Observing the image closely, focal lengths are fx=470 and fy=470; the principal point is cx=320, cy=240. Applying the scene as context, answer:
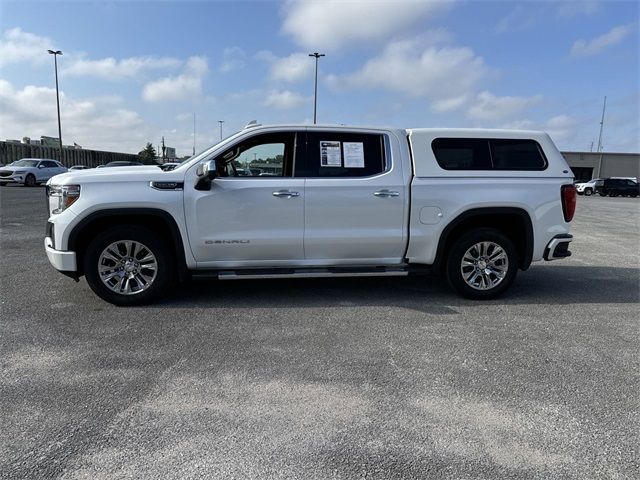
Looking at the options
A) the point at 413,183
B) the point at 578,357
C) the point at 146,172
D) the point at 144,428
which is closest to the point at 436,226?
the point at 413,183

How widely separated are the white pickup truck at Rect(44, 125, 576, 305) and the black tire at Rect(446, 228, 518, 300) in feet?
0.04

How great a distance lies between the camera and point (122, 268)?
5.02m

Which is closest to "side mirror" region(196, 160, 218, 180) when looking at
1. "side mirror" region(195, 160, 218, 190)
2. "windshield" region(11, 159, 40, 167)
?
"side mirror" region(195, 160, 218, 190)

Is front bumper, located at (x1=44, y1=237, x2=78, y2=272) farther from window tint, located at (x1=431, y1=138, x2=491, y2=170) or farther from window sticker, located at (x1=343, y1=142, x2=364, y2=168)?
window tint, located at (x1=431, y1=138, x2=491, y2=170)

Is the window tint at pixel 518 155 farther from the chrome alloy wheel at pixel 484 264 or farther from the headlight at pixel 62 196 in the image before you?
the headlight at pixel 62 196

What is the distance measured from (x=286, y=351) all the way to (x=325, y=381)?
62 cm

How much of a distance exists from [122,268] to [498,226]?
437 cm

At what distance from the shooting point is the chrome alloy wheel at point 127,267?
498 cm

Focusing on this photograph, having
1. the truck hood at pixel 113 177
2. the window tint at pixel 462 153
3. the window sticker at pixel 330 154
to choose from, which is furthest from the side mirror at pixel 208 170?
the window tint at pixel 462 153

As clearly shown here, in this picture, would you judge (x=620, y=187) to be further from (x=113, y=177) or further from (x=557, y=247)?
(x=113, y=177)

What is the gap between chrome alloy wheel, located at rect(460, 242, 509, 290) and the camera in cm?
550

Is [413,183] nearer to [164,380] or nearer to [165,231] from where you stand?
[165,231]

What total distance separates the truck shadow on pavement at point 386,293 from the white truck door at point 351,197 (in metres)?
0.53

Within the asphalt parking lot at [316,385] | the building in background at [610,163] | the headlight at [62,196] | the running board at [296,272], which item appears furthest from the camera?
the building in background at [610,163]
